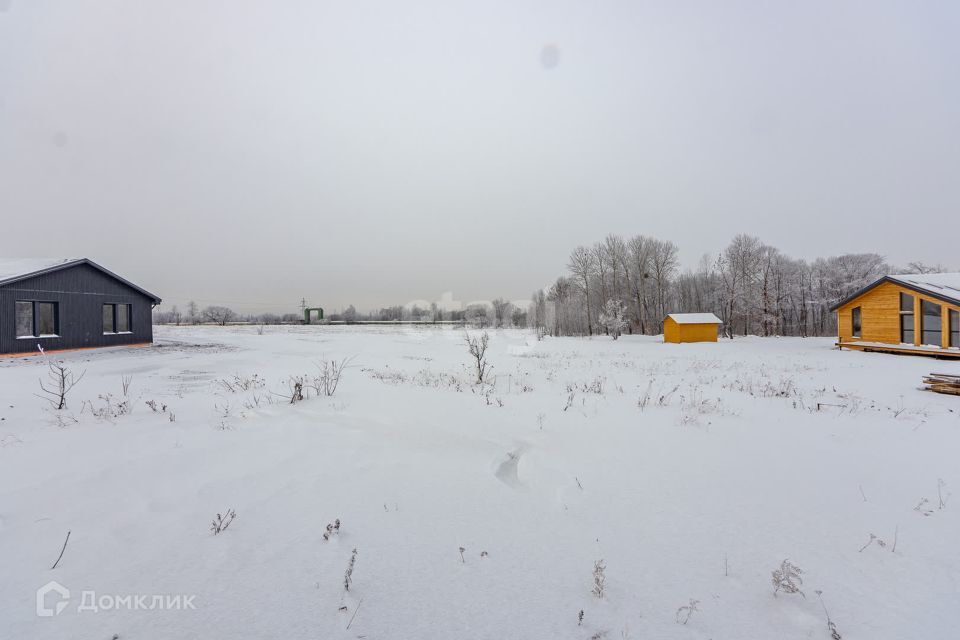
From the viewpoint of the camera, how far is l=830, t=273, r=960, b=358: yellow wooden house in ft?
57.4

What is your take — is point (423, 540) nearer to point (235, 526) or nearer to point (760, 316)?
point (235, 526)

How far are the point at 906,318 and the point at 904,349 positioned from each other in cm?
214

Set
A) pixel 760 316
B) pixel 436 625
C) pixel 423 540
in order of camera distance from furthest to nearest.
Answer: pixel 760 316 < pixel 423 540 < pixel 436 625

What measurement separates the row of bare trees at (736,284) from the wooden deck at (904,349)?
17083 millimetres

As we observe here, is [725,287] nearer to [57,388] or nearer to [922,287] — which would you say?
[922,287]

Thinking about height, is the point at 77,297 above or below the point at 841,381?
above

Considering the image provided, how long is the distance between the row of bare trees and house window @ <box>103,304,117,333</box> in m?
35.6

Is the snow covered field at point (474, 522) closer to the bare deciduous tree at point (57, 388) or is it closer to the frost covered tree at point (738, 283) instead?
the bare deciduous tree at point (57, 388)

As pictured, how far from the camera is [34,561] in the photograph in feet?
7.93

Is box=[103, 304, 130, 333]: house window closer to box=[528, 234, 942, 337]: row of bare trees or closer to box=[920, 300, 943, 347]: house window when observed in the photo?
box=[528, 234, 942, 337]: row of bare trees

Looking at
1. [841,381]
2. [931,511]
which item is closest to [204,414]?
[931,511]

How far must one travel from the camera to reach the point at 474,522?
10.1 feet

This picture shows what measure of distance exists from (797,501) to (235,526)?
4.74m

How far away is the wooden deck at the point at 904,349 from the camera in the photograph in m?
17.0
